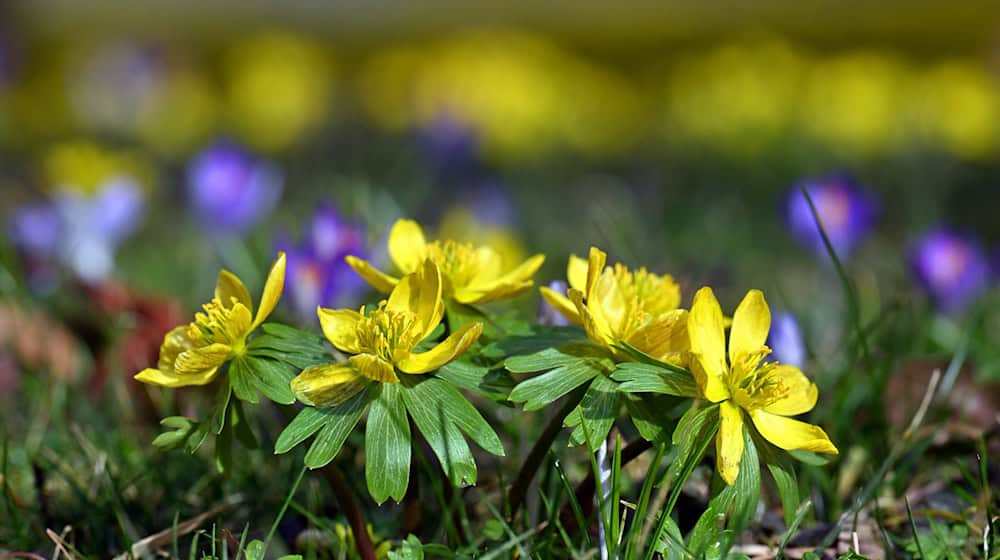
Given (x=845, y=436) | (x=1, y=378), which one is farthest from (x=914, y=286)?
(x=1, y=378)

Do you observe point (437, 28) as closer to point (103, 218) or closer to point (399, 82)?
point (399, 82)

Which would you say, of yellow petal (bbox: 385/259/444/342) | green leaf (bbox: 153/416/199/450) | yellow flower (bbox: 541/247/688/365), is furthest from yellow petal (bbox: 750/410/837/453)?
green leaf (bbox: 153/416/199/450)

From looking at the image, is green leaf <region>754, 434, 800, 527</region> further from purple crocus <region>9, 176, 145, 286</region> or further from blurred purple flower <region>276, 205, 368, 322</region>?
purple crocus <region>9, 176, 145, 286</region>

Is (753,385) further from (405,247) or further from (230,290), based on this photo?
(230,290)

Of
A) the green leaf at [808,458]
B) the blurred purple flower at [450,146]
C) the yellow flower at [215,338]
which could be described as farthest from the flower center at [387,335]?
the blurred purple flower at [450,146]

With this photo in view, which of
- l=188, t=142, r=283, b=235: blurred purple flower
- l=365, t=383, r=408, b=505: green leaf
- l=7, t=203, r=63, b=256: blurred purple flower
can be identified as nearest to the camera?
l=365, t=383, r=408, b=505: green leaf

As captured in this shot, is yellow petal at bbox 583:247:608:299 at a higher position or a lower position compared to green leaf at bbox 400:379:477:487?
higher
